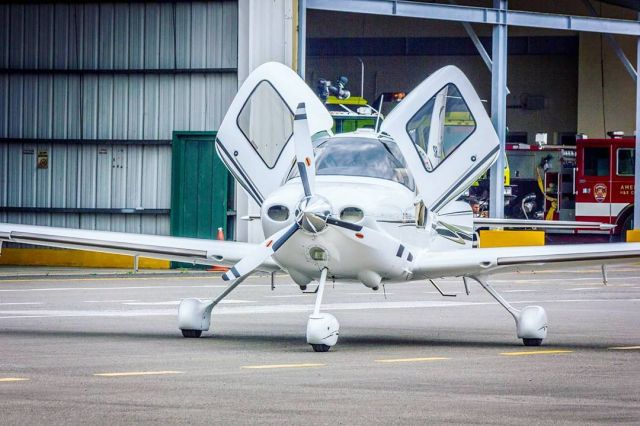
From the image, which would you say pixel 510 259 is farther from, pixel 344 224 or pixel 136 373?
pixel 136 373

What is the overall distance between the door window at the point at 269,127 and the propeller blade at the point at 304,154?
1.94 metres

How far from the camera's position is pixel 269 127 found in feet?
52.1

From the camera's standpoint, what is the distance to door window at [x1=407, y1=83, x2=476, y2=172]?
596 inches

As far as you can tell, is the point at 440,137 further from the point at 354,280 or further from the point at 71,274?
the point at 71,274

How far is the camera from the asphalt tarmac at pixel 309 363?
28.8 ft

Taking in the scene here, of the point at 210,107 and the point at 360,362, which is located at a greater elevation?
the point at 210,107

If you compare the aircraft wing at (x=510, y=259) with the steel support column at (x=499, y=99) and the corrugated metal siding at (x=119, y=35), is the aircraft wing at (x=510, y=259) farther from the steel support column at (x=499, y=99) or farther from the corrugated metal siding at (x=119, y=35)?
the steel support column at (x=499, y=99)

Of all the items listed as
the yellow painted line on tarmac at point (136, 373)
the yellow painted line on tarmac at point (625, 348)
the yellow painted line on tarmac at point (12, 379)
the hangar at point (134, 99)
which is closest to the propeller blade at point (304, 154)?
the yellow painted line on tarmac at point (136, 373)

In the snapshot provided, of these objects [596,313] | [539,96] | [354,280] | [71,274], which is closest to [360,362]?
[354,280]

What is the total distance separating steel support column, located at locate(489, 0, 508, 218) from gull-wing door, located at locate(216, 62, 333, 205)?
16.7 m

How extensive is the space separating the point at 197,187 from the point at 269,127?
14675 mm

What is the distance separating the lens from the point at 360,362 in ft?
39.5

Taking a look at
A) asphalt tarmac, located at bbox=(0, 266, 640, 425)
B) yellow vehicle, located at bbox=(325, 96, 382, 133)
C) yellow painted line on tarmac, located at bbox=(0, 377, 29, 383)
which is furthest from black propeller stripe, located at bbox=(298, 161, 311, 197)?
yellow vehicle, located at bbox=(325, 96, 382, 133)

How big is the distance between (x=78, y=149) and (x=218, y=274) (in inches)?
210
